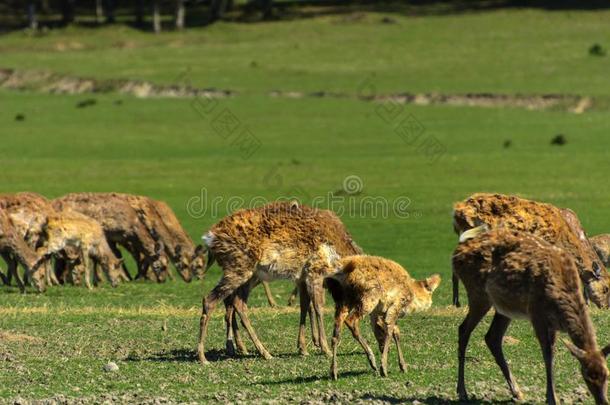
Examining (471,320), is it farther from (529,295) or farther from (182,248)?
(182,248)

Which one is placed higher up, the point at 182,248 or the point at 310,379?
the point at 310,379

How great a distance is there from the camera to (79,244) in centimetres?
2419

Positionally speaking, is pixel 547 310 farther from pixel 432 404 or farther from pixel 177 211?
pixel 177 211

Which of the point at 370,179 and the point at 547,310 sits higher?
the point at 547,310

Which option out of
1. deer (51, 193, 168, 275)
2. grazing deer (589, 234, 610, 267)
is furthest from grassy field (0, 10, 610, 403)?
grazing deer (589, 234, 610, 267)

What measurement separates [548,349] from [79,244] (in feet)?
45.8

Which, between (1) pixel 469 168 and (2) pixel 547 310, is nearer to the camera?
(2) pixel 547 310

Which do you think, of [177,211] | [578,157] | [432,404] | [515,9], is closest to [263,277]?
[432,404]

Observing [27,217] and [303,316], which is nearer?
[303,316]

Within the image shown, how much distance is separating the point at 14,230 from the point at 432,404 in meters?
13.2

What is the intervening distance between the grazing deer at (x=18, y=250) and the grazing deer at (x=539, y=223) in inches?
312

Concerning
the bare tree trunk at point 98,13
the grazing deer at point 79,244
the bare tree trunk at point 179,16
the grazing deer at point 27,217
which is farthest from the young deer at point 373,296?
the bare tree trunk at point 98,13

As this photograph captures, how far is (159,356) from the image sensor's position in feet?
50.2

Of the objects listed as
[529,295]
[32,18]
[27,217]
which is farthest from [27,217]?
[32,18]
